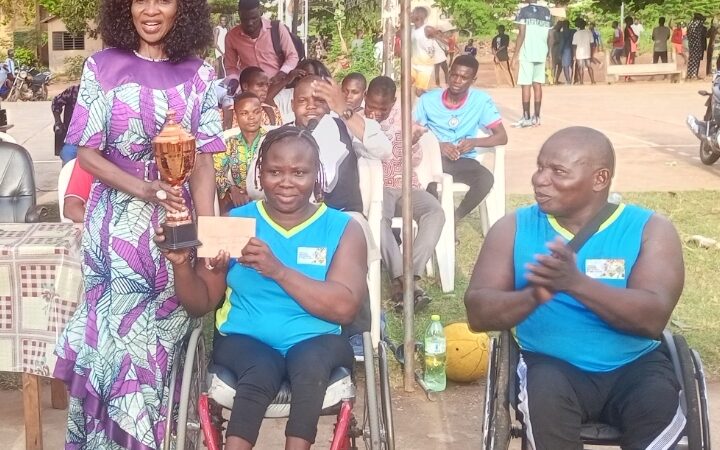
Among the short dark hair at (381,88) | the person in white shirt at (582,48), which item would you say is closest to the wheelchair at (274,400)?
the short dark hair at (381,88)

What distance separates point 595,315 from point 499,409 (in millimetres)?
399

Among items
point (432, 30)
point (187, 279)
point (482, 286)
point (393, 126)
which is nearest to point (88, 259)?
point (187, 279)

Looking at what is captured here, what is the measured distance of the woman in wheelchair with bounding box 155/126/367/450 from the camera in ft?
9.75

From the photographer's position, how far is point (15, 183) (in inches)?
212

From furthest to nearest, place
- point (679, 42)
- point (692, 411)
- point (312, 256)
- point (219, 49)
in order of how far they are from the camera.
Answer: point (679, 42) → point (219, 49) → point (312, 256) → point (692, 411)

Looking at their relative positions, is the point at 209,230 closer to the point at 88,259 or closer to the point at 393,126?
the point at 88,259

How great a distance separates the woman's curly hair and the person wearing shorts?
37.4 ft

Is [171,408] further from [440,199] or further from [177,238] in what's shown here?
[440,199]

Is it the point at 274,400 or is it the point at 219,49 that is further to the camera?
the point at 219,49

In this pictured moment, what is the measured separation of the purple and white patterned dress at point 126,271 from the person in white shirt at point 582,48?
23.0 meters

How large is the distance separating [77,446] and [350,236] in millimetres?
1156

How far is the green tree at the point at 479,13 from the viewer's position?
1420 inches

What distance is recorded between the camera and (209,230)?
9.25ft

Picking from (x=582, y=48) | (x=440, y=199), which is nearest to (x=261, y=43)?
(x=440, y=199)
